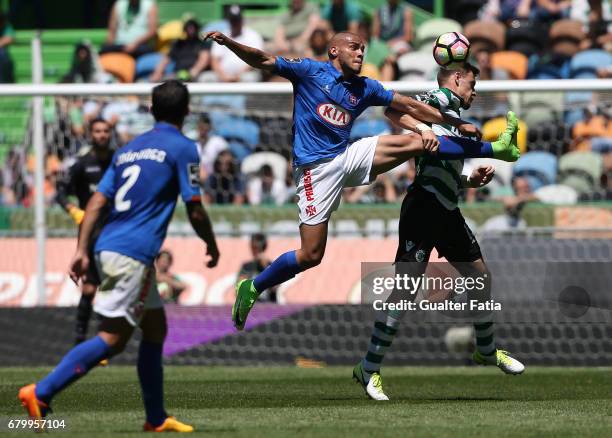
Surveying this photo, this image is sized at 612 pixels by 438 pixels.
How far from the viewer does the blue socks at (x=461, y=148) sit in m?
9.57

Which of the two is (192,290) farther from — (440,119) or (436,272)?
(440,119)

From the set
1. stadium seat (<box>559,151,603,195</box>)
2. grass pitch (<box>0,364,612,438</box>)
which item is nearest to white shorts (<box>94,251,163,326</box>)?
grass pitch (<box>0,364,612,438</box>)

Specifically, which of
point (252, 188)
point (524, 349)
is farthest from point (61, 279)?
point (524, 349)

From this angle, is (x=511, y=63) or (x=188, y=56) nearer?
(x=511, y=63)

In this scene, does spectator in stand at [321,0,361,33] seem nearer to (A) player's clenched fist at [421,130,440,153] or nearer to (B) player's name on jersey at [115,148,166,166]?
(A) player's clenched fist at [421,130,440,153]

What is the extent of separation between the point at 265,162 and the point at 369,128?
1436 mm

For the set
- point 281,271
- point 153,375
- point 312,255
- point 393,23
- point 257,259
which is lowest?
point 257,259

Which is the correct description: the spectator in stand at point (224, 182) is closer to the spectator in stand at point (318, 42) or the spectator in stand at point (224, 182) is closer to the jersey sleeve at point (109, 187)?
the spectator in stand at point (318, 42)

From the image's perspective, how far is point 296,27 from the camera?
2117cm

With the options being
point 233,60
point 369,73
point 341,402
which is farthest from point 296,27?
point 341,402

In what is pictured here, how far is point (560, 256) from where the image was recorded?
14.4 m

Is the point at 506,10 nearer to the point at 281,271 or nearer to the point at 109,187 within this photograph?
the point at 281,271

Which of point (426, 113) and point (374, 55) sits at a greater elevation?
point (374, 55)

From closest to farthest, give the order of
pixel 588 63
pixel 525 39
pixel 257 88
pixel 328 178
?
1. pixel 328 178
2. pixel 257 88
3. pixel 588 63
4. pixel 525 39
